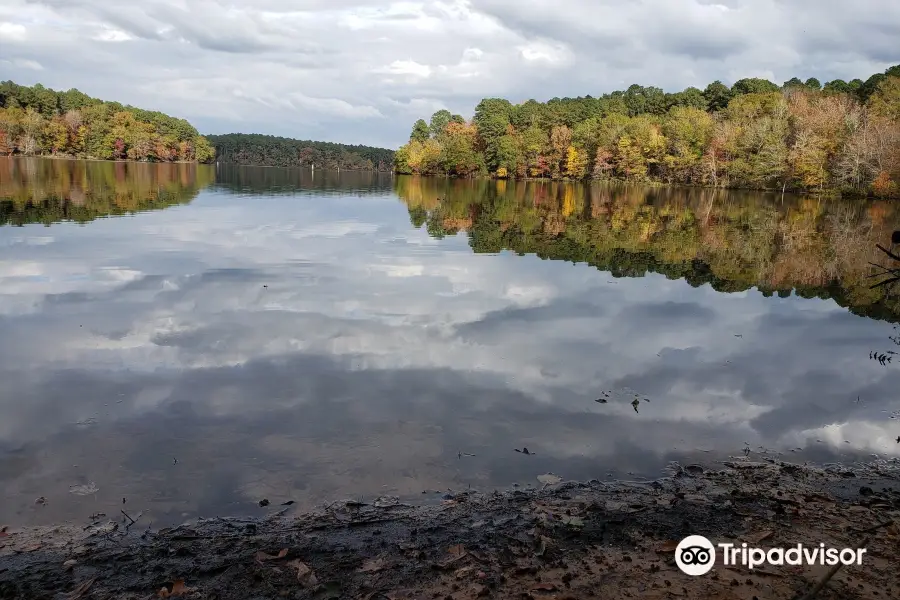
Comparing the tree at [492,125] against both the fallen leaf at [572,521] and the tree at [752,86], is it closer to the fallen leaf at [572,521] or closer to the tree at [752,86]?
the tree at [752,86]

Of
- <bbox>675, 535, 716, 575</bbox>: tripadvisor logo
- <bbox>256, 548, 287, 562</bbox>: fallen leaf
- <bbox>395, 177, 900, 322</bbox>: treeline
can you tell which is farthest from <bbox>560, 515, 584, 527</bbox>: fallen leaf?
<bbox>395, 177, 900, 322</bbox>: treeline

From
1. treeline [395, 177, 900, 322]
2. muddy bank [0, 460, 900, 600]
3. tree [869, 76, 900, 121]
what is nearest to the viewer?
muddy bank [0, 460, 900, 600]

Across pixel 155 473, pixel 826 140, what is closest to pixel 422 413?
pixel 155 473

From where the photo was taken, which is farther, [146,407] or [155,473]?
[146,407]

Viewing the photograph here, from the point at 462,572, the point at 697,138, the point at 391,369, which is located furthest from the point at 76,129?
the point at 462,572

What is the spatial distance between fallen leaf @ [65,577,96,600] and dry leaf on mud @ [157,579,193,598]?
22.7 inches

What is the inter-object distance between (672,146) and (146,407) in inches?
4148

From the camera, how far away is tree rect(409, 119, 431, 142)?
154750 millimetres

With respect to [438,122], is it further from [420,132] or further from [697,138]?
[697,138]

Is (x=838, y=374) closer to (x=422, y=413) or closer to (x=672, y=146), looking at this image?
(x=422, y=413)

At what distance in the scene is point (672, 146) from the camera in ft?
334

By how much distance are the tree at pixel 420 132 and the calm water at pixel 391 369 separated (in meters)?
136

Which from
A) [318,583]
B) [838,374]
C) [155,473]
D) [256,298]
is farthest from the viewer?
[256,298]

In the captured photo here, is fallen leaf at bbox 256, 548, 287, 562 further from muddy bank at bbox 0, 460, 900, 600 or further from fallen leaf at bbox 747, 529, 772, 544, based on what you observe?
fallen leaf at bbox 747, 529, 772, 544
